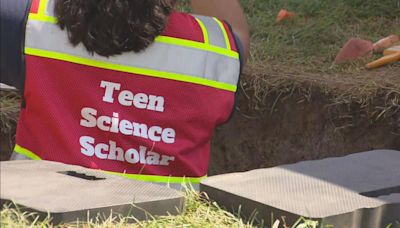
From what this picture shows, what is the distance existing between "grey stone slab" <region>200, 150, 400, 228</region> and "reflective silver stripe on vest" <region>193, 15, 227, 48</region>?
0.46 meters

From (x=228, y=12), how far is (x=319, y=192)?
865mm

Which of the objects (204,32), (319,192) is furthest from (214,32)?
(319,192)

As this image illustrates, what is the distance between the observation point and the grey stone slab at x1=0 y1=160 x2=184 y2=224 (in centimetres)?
155

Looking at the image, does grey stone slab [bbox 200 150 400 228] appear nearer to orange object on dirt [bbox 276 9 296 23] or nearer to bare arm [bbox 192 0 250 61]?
Answer: bare arm [bbox 192 0 250 61]

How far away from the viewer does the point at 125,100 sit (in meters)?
2.29

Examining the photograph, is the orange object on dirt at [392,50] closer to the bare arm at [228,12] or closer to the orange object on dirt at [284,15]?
the orange object on dirt at [284,15]

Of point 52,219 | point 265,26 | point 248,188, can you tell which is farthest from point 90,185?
point 265,26

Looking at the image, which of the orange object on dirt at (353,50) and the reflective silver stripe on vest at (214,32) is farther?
the orange object on dirt at (353,50)

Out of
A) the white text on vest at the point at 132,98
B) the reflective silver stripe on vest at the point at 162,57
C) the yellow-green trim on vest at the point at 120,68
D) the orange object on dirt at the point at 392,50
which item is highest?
the reflective silver stripe on vest at the point at 162,57

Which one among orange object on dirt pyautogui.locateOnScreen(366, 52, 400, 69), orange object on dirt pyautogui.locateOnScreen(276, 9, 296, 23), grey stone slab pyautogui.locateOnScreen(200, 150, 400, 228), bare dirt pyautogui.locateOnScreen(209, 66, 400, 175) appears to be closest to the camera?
grey stone slab pyautogui.locateOnScreen(200, 150, 400, 228)

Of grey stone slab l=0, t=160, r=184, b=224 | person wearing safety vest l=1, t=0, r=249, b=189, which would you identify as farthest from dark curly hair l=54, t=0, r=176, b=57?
grey stone slab l=0, t=160, r=184, b=224

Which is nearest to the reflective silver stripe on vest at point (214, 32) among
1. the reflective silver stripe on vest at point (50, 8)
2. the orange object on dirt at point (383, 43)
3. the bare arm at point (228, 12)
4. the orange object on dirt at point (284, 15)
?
the bare arm at point (228, 12)

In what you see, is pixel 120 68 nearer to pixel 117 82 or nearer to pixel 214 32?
pixel 117 82

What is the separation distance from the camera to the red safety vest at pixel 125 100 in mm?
2266
